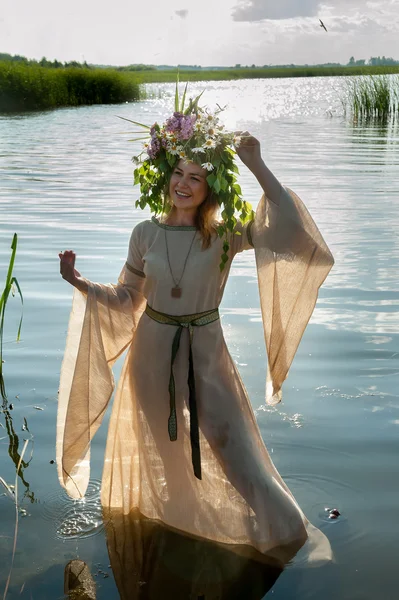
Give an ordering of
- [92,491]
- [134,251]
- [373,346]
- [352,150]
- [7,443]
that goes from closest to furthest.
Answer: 1. [134,251]
2. [92,491]
3. [7,443]
4. [373,346]
5. [352,150]

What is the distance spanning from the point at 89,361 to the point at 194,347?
0.52 metres

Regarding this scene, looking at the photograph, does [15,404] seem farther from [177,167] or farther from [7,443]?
[177,167]

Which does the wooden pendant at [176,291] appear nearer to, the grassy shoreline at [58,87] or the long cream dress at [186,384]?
the long cream dress at [186,384]

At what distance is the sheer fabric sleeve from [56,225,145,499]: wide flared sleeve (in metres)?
0.55

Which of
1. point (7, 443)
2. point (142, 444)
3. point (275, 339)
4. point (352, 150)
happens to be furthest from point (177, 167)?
point (352, 150)

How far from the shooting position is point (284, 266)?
12.6 ft

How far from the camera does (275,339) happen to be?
3.92 metres

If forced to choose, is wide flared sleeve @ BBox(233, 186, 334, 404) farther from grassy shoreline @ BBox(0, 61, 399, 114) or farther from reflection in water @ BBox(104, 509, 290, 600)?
grassy shoreline @ BBox(0, 61, 399, 114)

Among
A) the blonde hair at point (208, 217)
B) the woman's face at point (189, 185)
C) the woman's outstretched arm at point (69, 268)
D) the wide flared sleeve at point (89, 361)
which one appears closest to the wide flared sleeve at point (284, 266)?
the blonde hair at point (208, 217)

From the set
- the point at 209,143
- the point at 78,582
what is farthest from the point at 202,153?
the point at 78,582

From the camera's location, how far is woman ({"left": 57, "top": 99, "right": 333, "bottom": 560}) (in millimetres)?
3734

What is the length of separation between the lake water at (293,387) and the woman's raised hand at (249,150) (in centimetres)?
94

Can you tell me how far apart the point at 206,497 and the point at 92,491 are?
2.63ft

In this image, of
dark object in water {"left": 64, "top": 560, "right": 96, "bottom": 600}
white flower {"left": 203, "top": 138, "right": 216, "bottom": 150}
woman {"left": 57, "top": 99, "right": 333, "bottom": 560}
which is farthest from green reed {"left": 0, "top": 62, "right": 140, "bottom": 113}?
dark object in water {"left": 64, "top": 560, "right": 96, "bottom": 600}
